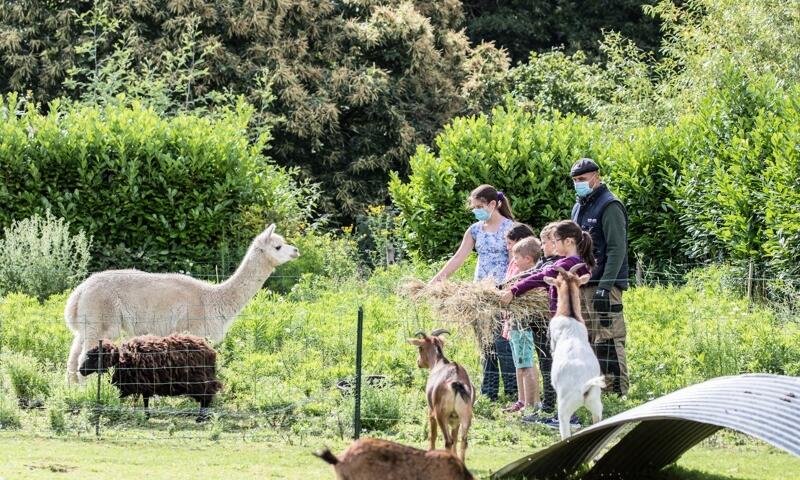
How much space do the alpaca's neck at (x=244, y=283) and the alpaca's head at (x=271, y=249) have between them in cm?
A: 6

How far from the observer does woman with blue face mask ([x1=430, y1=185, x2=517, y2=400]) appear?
11.3 m

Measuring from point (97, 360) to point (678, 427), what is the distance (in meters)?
5.04

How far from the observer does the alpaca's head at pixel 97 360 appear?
10.8 meters

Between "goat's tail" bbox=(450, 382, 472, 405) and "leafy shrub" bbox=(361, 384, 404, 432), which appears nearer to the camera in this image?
"goat's tail" bbox=(450, 382, 472, 405)

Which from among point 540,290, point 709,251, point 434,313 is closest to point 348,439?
point 434,313

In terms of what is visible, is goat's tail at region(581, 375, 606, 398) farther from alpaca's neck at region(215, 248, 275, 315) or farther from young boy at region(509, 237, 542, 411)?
alpaca's neck at region(215, 248, 275, 315)

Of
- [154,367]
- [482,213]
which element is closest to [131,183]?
[154,367]

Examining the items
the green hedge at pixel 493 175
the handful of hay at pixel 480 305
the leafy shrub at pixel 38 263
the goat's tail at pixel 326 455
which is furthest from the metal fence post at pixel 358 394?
the green hedge at pixel 493 175

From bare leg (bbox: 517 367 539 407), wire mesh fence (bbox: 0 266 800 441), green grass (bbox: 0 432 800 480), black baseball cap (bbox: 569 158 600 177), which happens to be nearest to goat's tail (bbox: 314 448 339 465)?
green grass (bbox: 0 432 800 480)

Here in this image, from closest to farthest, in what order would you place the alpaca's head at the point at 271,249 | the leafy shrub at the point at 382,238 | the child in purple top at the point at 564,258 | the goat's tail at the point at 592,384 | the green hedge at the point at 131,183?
the goat's tail at the point at 592,384 → the child in purple top at the point at 564,258 → the alpaca's head at the point at 271,249 → the green hedge at the point at 131,183 → the leafy shrub at the point at 382,238

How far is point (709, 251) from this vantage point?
685 inches

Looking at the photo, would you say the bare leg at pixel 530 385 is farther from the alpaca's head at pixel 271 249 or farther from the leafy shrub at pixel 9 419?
the leafy shrub at pixel 9 419

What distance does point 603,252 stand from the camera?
36.0ft

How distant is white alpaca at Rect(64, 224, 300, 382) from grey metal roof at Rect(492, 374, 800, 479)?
4.84 metres
